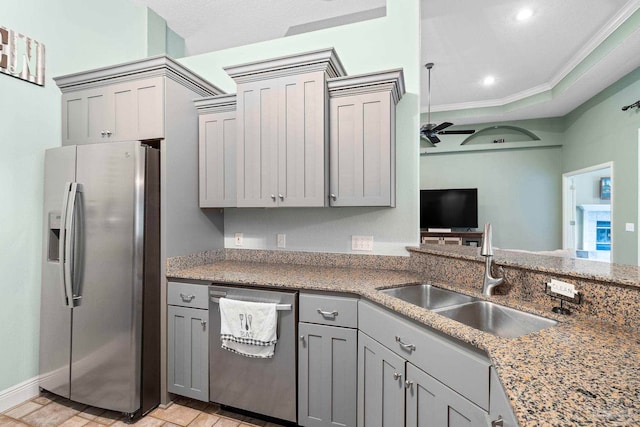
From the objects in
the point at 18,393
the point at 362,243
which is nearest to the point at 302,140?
the point at 362,243

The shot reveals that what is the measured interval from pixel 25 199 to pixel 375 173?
2.45m

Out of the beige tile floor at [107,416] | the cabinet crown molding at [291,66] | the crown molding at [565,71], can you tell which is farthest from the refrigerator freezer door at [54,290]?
the crown molding at [565,71]

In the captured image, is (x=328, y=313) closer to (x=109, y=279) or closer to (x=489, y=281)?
(x=489, y=281)

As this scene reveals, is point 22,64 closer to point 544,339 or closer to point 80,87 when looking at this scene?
point 80,87

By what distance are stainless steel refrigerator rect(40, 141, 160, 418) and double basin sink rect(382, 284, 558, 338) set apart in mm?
1561

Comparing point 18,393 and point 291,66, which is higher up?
point 291,66

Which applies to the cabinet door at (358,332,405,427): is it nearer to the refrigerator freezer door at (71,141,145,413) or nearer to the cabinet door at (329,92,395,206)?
the cabinet door at (329,92,395,206)

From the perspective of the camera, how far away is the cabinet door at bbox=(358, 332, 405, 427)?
56.3 inches

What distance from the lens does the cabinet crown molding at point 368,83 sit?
6.64 ft

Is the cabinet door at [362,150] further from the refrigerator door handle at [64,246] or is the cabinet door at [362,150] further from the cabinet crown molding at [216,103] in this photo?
the refrigerator door handle at [64,246]

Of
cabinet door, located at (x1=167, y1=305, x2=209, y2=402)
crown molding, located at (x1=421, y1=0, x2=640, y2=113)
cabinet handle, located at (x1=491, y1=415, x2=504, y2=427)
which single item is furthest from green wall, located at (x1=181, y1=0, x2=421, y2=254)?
crown molding, located at (x1=421, y1=0, x2=640, y2=113)

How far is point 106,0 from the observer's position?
8.64 ft

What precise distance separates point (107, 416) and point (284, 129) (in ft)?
7.32

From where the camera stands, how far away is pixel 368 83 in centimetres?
207
